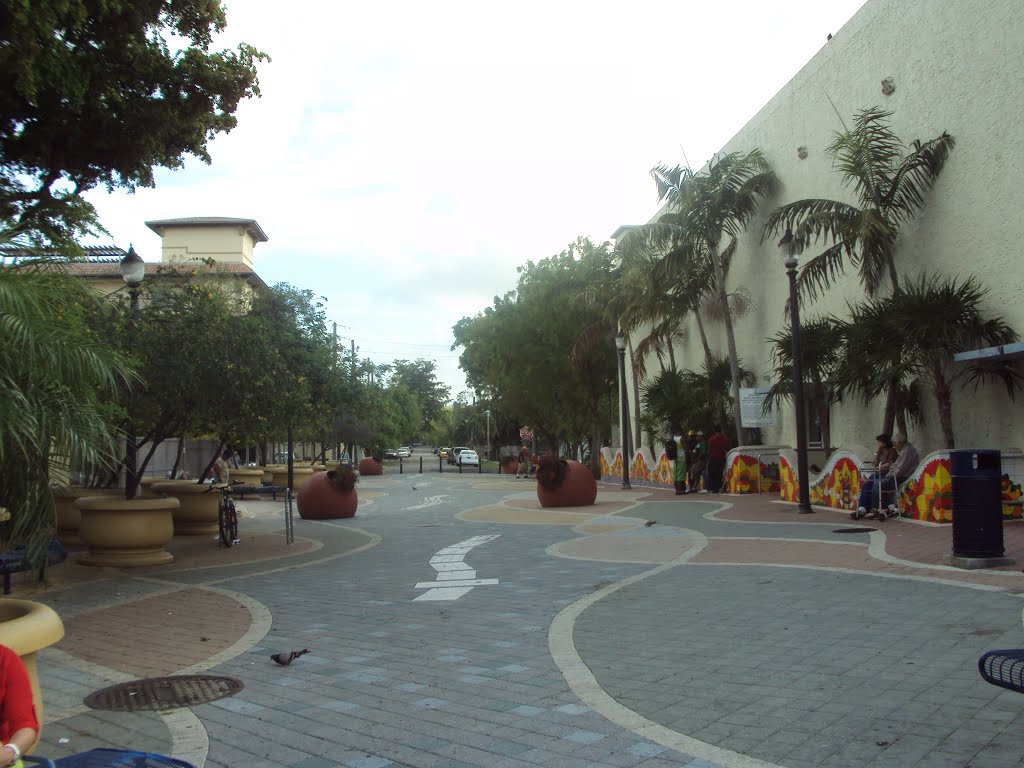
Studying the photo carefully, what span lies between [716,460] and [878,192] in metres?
8.60

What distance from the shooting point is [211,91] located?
1199 cm

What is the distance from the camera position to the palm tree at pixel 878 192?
16469mm

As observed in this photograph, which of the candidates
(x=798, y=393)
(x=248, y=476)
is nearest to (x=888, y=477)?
(x=798, y=393)

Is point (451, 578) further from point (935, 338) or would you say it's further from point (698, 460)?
point (698, 460)

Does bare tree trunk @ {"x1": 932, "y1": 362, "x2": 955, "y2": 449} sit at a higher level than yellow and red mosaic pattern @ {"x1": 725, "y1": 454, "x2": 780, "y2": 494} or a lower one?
higher

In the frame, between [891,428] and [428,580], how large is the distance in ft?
36.3

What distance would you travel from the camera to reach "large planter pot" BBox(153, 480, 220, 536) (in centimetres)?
1642

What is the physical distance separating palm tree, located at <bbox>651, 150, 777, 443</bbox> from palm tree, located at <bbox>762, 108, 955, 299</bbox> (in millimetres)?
5468

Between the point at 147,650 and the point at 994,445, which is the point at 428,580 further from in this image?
the point at 994,445

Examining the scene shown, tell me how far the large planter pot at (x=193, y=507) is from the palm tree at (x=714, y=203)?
12999 mm

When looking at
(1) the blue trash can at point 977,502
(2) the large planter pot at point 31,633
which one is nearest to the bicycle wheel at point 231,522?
(2) the large planter pot at point 31,633

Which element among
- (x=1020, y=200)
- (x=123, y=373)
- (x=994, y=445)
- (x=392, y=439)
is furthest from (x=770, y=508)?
(x=392, y=439)

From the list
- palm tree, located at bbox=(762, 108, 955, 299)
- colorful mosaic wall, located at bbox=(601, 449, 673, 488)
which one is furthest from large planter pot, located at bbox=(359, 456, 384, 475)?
palm tree, located at bbox=(762, 108, 955, 299)

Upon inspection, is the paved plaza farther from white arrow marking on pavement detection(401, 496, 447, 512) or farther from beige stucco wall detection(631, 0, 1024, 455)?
white arrow marking on pavement detection(401, 496, 447, 512)
